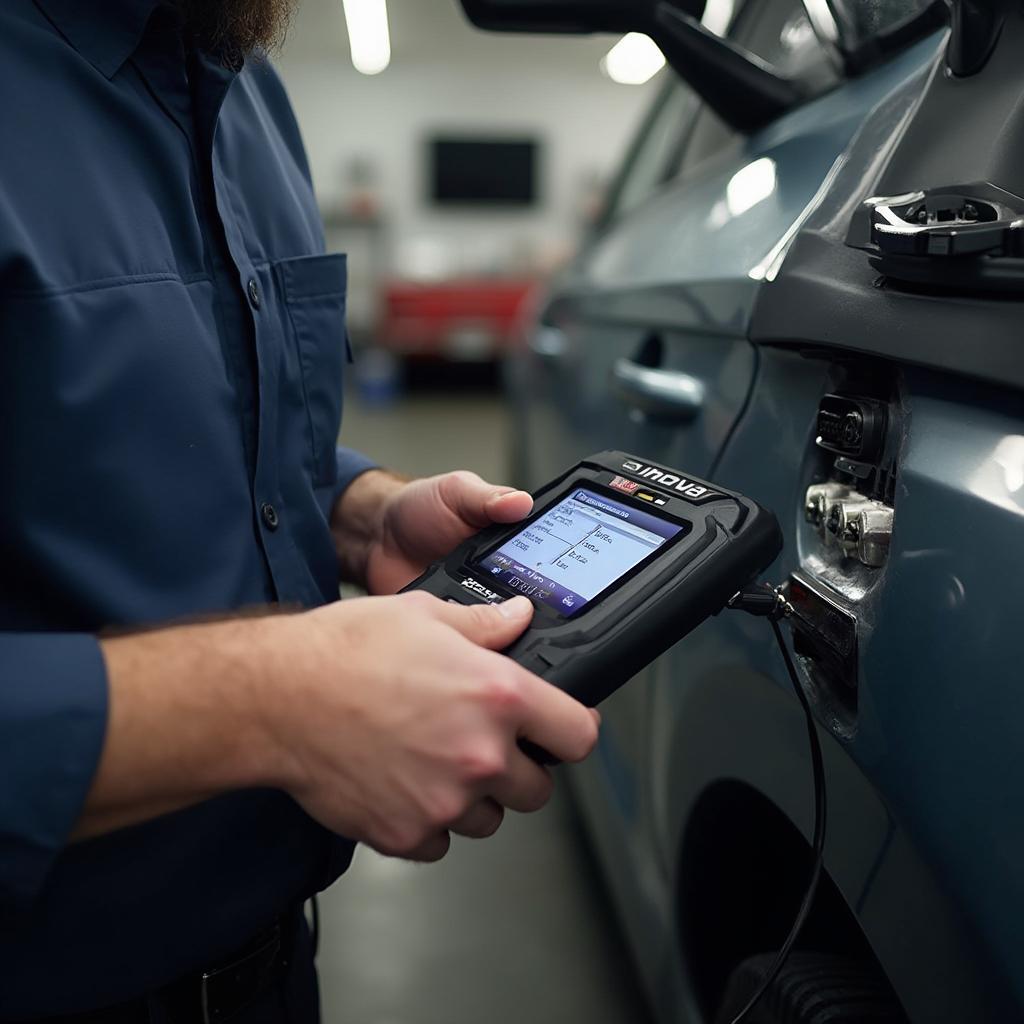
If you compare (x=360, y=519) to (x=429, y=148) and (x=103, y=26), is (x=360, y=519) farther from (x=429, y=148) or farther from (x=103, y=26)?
(x=429, y=148)

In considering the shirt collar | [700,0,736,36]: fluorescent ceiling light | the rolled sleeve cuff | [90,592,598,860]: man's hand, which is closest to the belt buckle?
[90,592,598,860]: man's hand

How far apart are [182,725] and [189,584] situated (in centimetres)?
19

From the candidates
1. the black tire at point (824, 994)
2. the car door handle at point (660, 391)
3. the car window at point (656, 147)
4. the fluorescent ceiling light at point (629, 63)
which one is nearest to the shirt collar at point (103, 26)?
the car door handle at point (660, 391)

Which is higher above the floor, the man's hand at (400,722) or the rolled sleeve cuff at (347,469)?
the man's hand at (400,722)

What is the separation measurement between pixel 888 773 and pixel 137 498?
0.48 m

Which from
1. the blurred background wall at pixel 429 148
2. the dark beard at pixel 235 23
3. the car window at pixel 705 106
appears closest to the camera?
the dark beard at pixel 235 23

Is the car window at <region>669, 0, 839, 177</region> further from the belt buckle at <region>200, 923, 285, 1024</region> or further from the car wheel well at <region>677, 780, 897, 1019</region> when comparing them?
the belt buckle at <region>200, 923, 285, 1024</region>

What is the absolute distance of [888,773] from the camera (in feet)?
1.87

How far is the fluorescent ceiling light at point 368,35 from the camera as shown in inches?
297

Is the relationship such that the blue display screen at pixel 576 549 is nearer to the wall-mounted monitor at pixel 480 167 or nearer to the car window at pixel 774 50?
the car window at pixel 774 50

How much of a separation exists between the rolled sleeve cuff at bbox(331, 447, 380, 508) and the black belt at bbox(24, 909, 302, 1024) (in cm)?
40

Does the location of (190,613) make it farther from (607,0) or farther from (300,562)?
(607,0)

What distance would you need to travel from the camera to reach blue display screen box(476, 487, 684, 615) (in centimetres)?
67

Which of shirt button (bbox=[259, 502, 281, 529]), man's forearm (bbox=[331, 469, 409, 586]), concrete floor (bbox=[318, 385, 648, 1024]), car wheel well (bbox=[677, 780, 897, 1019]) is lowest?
concrete floor (bbox=[318, 385, 648, 1024])
